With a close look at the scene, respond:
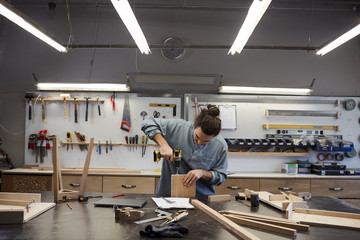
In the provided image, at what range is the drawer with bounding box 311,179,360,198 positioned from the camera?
3893 mm

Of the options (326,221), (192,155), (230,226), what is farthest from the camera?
(192,155)

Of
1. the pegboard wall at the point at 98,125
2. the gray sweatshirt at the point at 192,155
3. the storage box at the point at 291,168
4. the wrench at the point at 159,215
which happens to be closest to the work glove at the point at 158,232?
the wrench at the point at 159,215

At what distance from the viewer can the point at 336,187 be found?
3.91m

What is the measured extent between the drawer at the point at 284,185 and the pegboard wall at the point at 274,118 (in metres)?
0.60

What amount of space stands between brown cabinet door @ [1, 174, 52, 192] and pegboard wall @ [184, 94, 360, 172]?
98.1 inches

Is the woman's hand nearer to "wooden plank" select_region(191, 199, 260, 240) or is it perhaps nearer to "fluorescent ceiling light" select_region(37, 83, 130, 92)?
"wooden plank" select_region(191, 199, 260, 240)

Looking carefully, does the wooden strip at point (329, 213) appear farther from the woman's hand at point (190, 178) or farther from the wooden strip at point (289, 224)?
the woman's hand at point (190, 178)

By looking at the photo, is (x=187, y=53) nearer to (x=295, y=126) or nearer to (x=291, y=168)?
(x=295, y=126)

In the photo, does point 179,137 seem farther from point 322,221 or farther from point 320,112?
point 320,112

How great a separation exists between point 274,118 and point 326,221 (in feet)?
10.0

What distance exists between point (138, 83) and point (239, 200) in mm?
2648

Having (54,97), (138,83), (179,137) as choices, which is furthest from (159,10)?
(179,137)

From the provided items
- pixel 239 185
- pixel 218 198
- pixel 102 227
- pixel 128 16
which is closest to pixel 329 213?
pixel 218 198

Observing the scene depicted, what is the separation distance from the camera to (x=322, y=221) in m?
1.60
